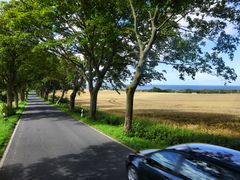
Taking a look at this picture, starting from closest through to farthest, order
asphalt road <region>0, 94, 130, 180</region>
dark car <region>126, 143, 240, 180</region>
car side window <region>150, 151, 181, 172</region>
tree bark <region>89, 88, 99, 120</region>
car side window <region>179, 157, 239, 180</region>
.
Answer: car side window <region>179, 157, 239, 180</region>
dark car <region>126, 143, 240, 180</region>
car side window <region>150, 151, 181, 172</region>
asphalt road <region>0, 94, 130, 180</region>
tree bark <region>89, 88, 99, 120</region>

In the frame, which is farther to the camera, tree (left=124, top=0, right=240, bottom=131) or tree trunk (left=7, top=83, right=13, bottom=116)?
tree trunk (left=7, top=83, right=13, bottom=116)

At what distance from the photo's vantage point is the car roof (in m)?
5.35

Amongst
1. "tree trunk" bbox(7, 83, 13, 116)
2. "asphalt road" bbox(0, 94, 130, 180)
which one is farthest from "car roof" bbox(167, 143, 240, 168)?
"tree trunk" bbox(7, 83, 13, 116)

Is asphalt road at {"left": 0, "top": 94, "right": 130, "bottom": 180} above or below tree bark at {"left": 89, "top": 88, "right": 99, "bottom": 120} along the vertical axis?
below

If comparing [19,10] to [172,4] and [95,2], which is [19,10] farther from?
[172,4]

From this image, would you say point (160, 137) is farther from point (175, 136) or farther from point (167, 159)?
point (167, 159)

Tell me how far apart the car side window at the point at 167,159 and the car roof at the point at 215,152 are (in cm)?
18

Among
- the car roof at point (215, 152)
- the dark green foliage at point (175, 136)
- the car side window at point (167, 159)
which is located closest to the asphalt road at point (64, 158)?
the dark green foliage at point (175, 136)

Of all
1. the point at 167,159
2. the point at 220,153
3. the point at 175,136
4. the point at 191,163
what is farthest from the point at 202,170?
the point at 175,136

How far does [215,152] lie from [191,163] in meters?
0.55

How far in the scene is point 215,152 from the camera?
5.84 meters

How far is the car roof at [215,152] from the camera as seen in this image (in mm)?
5350

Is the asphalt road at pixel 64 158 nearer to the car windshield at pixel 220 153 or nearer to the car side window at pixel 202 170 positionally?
the car windshield at pixel 220 153

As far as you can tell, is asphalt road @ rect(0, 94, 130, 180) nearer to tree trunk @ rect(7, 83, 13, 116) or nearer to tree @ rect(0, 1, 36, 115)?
tree @ rect(0, 1, 36, 115)
